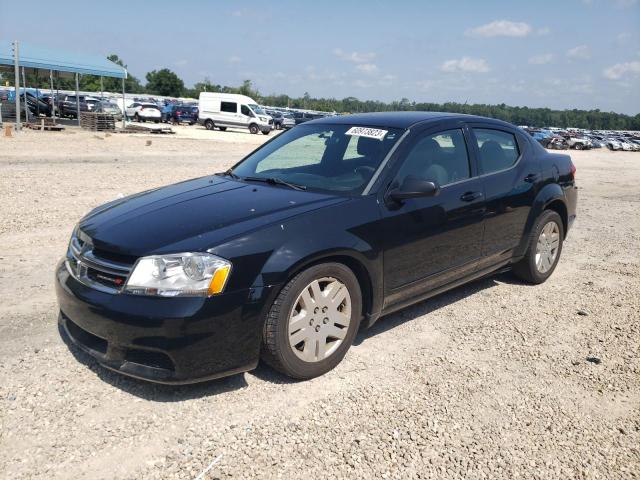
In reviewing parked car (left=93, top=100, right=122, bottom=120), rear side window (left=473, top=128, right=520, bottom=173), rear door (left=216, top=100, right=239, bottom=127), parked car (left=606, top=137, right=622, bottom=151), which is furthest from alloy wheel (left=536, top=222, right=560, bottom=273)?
parked car (left=606, top=137, right=622, bottom=151)

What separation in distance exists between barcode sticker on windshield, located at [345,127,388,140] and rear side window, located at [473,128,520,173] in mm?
999

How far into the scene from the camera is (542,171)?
17.2 ft

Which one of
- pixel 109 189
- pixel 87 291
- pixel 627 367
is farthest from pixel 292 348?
pixel 109 189

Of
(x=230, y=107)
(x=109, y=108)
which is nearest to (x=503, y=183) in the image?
(x=230, y=107)

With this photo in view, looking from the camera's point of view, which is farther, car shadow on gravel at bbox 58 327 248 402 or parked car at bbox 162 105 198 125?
parked car at bbox 162 105 198 125

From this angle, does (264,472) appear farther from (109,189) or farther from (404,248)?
(109,189)

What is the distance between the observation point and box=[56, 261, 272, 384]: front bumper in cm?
283

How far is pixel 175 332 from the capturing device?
282 cm

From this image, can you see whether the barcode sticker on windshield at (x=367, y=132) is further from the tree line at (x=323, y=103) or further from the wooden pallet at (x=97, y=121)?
the tree line at (x=323, y=103)

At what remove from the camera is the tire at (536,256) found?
5.14m

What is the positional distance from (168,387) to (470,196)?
105 inches

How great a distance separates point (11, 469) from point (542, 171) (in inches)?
190

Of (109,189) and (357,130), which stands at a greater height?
(357,130)

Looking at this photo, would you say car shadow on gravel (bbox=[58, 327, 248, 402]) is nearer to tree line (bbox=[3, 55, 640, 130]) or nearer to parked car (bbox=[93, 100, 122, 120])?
parked car (bbox=[93, 100, 122, 120])
